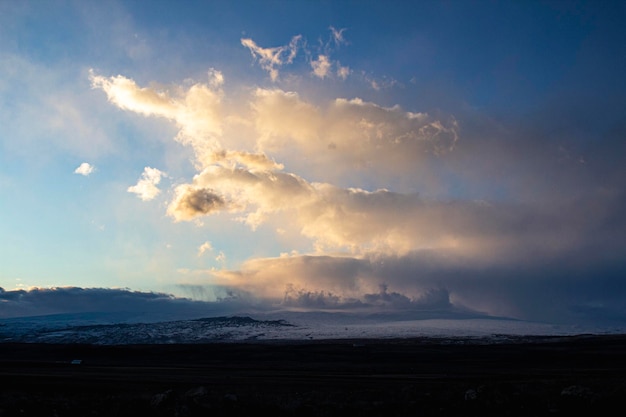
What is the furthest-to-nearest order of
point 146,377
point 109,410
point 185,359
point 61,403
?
point 185,359 → point 146,377 → point 61,403 → point 109,410

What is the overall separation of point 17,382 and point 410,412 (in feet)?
184

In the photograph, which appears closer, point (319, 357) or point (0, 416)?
point (0, 416)

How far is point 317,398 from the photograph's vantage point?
1571 inches

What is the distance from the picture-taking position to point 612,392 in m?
31.6

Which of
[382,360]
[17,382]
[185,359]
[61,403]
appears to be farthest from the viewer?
[185,359]

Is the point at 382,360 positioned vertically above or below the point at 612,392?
below

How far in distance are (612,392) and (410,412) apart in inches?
538

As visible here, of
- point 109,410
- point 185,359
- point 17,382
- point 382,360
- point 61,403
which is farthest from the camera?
point 185,359

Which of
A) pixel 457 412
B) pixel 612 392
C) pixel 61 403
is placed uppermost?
pixel 612 392

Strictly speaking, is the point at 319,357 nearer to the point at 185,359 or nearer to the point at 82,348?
the point at 185,359

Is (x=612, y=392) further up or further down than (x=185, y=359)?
further up

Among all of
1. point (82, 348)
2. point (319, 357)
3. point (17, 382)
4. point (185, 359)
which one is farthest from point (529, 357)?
point (82, 348)

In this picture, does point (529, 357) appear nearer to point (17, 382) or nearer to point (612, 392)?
point (612, 392)

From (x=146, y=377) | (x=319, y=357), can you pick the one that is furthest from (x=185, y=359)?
(x=146, y=377)
